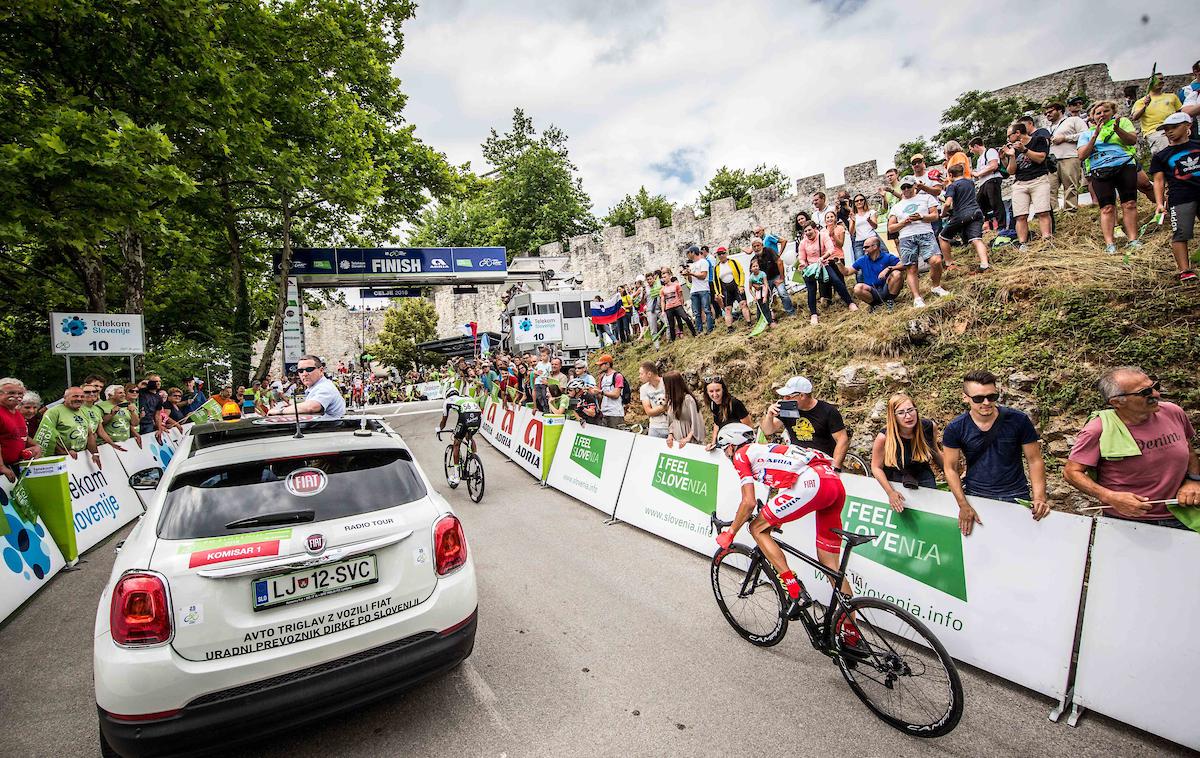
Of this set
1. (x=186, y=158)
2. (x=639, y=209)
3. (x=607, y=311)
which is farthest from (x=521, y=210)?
(x=186, y=158)

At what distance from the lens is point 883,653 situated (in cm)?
295

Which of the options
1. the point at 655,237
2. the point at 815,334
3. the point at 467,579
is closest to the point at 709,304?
the point at 815,334

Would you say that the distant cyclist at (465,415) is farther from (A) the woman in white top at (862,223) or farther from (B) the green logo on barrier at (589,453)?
(A) the woman in white top at (862,223)

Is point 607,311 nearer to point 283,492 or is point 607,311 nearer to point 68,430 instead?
point 68,430

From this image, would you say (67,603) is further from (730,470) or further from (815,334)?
(815,334)

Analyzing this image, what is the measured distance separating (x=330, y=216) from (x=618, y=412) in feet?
50.3

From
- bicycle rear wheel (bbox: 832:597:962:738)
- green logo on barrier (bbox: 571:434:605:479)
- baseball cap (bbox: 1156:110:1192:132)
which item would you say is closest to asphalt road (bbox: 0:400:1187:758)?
bicycle rear wheel (bbox: 832:597:962:738)

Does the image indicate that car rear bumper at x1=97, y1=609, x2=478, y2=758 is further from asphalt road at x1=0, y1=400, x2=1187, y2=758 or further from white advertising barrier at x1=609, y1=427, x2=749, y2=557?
white advertising barrier at x1=609, y1=427, x2=749, y2=557

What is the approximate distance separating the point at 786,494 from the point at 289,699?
2.96 metres

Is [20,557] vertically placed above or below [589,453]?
below

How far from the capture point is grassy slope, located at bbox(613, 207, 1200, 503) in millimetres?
5547

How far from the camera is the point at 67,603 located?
4832mm

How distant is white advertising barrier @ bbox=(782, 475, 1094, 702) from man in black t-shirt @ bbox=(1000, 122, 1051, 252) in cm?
617

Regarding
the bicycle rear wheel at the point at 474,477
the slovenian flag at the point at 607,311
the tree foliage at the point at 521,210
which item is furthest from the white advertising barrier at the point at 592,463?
the tree foliage at the point at 521,210
